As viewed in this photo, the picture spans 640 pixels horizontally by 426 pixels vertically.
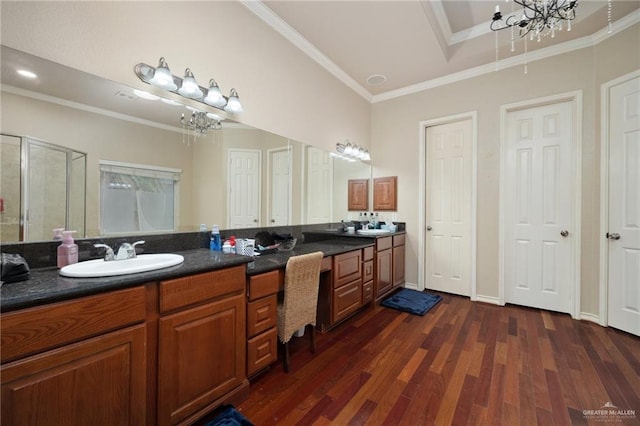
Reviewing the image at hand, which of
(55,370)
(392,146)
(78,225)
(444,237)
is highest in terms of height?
(392,146)

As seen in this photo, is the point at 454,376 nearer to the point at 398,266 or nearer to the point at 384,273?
the point at 384,273

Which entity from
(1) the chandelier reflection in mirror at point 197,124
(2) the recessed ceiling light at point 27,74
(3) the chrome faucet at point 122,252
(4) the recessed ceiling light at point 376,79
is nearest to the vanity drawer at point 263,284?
(3) the chrome faucet at point 122,252

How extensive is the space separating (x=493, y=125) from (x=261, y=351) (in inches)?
141

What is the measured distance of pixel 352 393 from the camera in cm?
167

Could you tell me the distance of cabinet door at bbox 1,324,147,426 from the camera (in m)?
0.88

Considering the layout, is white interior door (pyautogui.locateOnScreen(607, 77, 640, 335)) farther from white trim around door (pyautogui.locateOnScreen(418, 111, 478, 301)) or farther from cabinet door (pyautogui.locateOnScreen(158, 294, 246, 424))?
cabinet door (pyautogui.locateOnScreen(158, 294, 246, 424))

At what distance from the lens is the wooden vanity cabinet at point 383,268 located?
307cm

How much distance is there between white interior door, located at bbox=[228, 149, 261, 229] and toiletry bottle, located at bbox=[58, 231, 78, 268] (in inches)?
39.4

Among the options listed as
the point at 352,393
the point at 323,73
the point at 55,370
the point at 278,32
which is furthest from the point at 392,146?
the point at 55,370

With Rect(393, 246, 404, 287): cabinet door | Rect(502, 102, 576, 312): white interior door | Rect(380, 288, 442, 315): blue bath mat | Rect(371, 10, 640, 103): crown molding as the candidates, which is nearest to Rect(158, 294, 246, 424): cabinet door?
Rect(380, 288, 442, 315): blue bath mat

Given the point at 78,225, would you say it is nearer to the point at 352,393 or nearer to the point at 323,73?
the point at 352,393

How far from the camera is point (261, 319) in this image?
5.62ft

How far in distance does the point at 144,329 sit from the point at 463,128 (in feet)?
13.0

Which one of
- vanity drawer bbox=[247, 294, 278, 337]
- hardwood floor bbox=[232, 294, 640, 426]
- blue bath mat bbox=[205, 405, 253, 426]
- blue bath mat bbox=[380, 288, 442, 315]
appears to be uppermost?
vanity drawer bbox=[247, 294, 278, 337]
